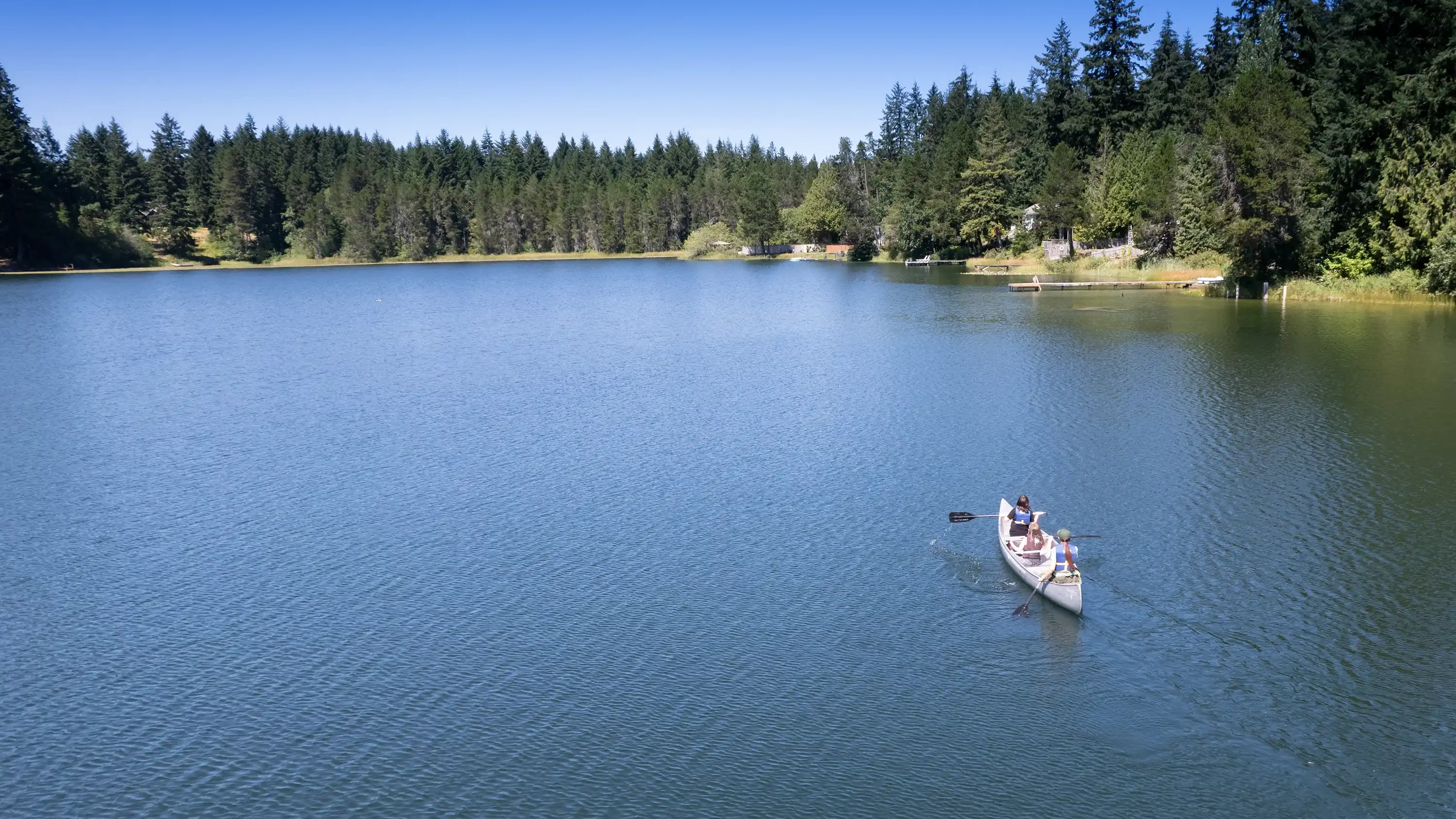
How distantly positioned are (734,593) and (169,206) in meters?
180

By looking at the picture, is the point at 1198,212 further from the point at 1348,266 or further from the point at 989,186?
the point at 989,186

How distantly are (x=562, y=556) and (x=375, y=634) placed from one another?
629cm

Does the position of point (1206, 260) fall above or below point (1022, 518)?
above

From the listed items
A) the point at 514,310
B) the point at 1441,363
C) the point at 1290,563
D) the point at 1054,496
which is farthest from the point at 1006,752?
the point at 514,310

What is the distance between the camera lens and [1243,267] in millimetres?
84812

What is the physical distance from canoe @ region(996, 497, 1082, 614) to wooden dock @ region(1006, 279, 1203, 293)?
241 feet

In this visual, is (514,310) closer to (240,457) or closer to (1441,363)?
(240,457)

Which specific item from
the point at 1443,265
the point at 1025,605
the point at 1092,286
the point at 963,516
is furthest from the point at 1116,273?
the point at 1025,605

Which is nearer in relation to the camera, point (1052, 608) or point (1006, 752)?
point (1006, 752)

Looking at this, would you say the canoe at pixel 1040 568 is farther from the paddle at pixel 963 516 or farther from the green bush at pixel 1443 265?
the green bush at pixel 1443 265

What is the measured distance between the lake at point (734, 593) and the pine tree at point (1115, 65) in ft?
236

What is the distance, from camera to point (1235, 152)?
256 feet

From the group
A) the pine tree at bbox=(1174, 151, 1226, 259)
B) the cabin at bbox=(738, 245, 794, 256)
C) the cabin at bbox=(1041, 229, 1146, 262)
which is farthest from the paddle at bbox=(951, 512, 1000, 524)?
the cabin at bbox=(738, 245, 794, 256)

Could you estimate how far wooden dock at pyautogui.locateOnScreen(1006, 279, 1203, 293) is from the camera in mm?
95719
